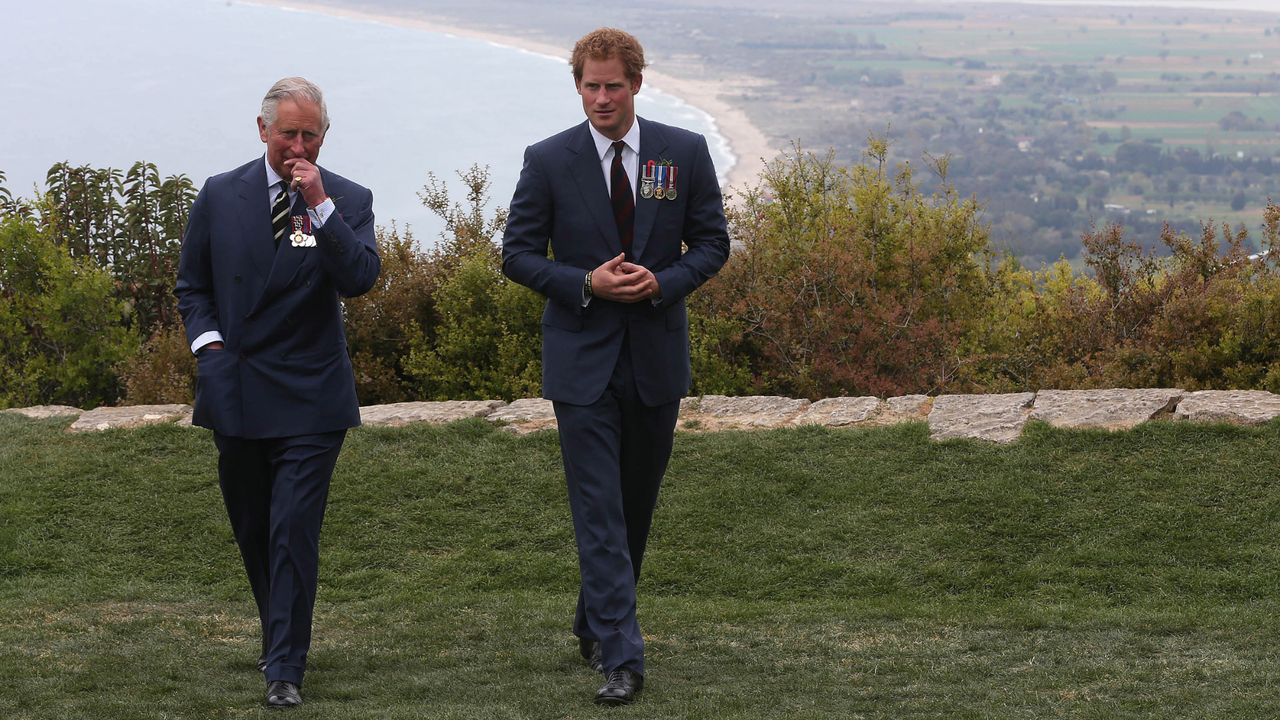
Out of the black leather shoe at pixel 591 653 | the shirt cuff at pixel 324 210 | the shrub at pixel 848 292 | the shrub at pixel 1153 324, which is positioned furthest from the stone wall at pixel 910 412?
the shirt cuff at pixel 324 210

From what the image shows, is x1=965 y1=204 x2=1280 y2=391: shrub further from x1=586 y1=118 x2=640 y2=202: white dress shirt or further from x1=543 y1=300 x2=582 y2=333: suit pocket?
x1=543 y1=300 x2=582 y2=333: suit pocket

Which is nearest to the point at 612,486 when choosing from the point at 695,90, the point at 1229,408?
the point at 1229,408

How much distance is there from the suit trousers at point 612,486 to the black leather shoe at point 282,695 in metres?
0.93

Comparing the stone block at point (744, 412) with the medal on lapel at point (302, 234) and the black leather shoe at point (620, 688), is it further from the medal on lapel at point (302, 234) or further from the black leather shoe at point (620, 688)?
the medal on lapel at point (302, 234)

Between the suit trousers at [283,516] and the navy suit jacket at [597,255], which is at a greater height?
the navy suit jacket at [597,255]

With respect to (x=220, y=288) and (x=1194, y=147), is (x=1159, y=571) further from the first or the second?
(x=1194, y=147)

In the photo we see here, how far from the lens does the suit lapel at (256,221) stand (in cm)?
389

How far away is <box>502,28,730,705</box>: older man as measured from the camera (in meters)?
3.89

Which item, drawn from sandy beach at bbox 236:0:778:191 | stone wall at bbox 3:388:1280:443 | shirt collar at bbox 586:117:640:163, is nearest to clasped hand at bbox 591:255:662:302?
shirt collar at bbox 586:117:640:163

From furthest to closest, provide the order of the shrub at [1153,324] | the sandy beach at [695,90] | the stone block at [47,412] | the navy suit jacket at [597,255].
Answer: the sandy beach at [695,90], the shrub at [1153,324], the stone block at [47,412], the navy suit jacket at [597,255]

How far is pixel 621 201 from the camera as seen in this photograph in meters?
4.06

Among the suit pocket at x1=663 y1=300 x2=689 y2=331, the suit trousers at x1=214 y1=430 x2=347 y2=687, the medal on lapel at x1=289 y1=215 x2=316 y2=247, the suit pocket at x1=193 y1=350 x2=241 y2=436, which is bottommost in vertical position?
the suit trousers at x1=214 y1=430 x2=347 y2=687

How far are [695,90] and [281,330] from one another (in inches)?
980

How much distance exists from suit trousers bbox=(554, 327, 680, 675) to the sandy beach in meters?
1.36
